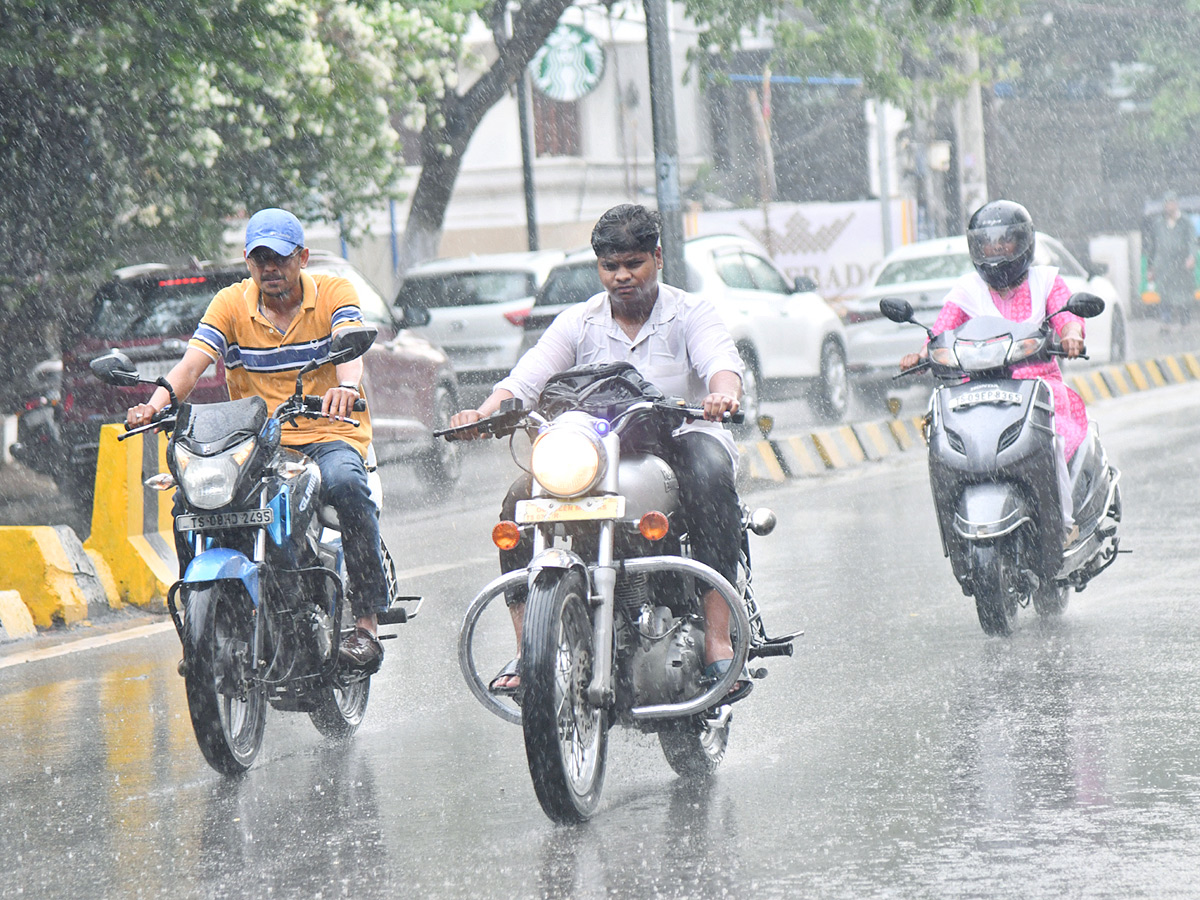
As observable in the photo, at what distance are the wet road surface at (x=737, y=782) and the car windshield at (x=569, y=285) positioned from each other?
871 cm

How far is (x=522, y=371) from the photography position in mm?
5559

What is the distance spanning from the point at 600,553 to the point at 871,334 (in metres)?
14.1

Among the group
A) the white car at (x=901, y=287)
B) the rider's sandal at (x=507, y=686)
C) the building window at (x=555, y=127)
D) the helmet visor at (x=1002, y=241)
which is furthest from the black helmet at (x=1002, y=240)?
the building window at (x=555, y=127)

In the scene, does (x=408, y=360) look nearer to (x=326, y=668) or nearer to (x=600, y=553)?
(x=326, y=668)

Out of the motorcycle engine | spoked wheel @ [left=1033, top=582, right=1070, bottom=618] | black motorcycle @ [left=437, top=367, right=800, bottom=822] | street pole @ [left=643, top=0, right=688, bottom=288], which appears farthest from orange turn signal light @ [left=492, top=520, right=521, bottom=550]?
street pole @ [left=643, top=0, right=688, bottom=288]

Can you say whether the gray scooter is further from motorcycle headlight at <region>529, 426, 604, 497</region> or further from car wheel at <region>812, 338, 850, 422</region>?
car wheel at <region>812, 338, 850, 422</region>

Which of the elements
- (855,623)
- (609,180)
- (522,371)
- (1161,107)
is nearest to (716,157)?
(609,180)

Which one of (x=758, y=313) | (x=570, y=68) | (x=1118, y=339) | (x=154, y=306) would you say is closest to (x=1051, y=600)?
(x=154, y=306)

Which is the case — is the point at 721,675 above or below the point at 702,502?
below

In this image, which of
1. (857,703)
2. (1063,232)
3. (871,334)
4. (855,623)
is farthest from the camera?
(1063,232)

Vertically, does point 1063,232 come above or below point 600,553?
below

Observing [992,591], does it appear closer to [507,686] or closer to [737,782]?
[737,782]

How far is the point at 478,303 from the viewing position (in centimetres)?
1844

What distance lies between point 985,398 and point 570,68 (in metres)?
27.1
